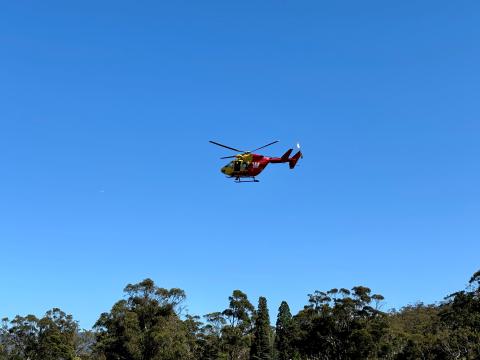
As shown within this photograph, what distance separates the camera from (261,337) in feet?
261

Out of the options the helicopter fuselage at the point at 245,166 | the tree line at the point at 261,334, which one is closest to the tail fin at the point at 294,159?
the helicopter fuselage at the point at 245,166

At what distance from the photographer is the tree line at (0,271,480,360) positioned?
6919cm

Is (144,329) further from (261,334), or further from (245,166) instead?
(245,166)

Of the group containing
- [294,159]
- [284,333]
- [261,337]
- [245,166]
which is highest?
[294,159]

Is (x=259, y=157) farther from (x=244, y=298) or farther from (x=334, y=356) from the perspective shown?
(x=244, y=298)

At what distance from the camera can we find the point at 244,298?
280ft

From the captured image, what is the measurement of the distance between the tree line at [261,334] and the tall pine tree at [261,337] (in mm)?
140

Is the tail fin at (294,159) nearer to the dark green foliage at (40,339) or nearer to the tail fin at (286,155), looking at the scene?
the tail fin at (286,155)

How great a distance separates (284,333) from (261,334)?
6675 mm

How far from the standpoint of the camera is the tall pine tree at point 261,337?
256 feet

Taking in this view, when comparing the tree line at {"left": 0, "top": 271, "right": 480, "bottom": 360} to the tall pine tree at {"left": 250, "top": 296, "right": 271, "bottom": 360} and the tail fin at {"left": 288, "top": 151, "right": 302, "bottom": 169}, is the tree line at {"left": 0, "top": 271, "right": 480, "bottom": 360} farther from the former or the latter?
the tail fin at {"left": 288, "top": 151, "right": 302, "bottom": 169}

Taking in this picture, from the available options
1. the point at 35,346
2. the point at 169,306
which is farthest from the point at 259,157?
the point at 35,346

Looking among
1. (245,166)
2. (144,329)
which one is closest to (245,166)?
(245,166)

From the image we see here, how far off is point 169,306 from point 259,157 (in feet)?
151
